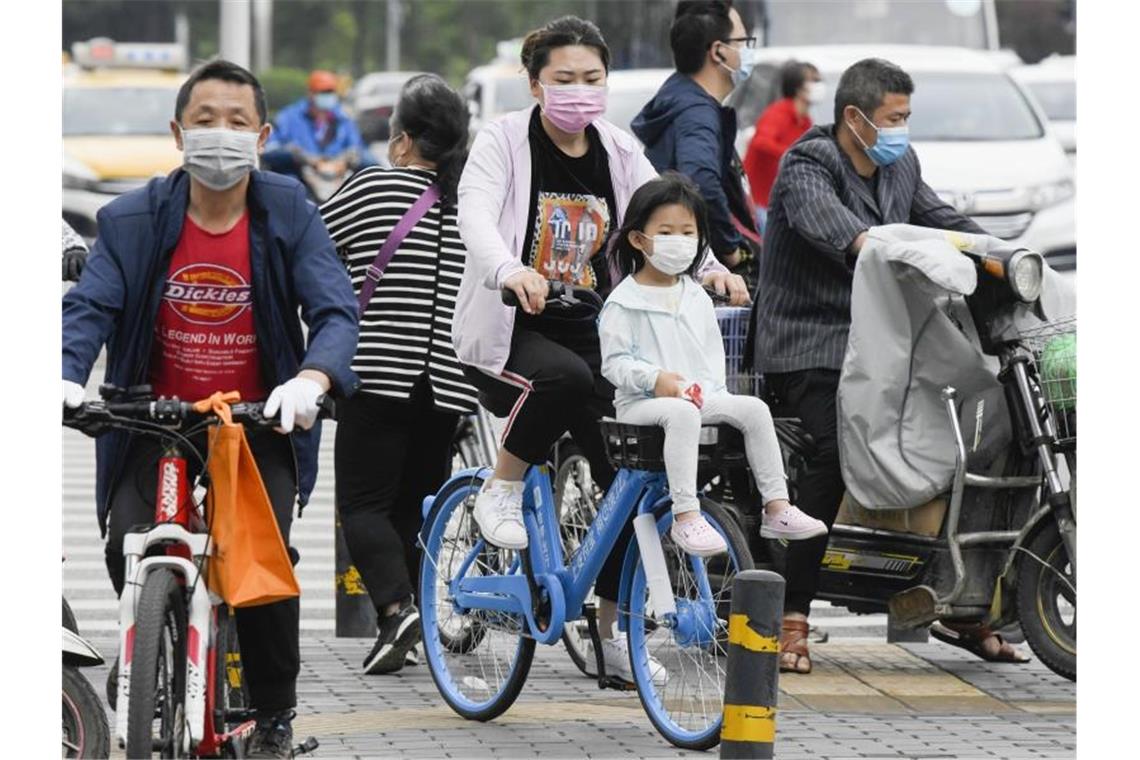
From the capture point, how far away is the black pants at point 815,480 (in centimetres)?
795

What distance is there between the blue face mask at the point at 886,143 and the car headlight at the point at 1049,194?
33.3ft

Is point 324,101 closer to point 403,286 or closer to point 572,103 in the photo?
point 403,286

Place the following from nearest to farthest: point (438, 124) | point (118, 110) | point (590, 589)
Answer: point (590, 589) → point (438, 124) → point (118, 110)

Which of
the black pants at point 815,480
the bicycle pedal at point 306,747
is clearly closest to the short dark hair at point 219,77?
the bicycle pedal at point 306,747

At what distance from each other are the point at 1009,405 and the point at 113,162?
16.6 metres

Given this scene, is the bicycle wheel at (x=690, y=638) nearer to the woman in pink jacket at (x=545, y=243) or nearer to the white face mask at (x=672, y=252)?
the woman in pink jacket at (x=545, y=243)

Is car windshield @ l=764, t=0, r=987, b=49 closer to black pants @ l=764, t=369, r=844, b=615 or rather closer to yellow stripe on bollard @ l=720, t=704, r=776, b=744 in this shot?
black pants @ l=764, t=369, r=844, b=615

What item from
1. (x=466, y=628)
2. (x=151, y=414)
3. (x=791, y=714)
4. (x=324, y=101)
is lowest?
(x=791, y=714)

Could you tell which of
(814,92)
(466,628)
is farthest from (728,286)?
(814,92)

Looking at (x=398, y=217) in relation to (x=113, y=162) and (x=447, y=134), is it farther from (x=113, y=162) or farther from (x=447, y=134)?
(x=113, y=162)

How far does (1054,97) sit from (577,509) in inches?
774

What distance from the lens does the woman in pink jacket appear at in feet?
23.1

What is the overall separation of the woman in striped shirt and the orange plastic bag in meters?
2.41

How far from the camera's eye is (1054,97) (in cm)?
2697
